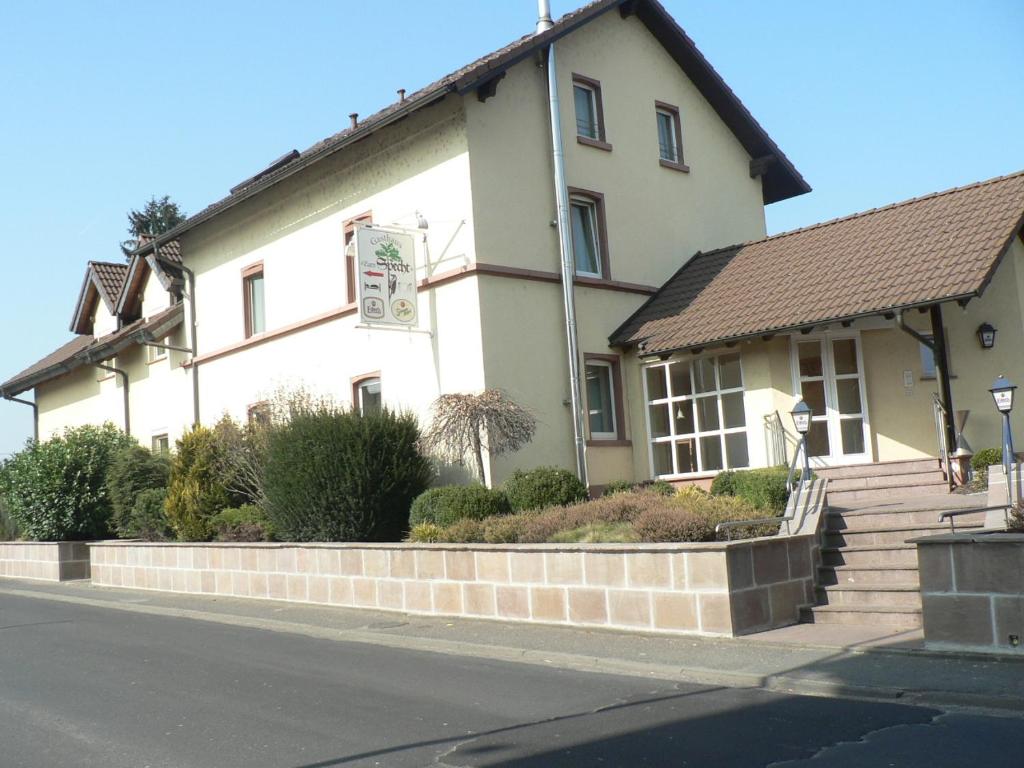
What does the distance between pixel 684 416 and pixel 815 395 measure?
2.55m

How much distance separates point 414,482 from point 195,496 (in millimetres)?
5115

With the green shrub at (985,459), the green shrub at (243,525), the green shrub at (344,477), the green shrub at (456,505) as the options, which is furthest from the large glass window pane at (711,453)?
the green shrub at (243,525)

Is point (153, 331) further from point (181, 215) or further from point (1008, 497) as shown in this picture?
point (181, 215)

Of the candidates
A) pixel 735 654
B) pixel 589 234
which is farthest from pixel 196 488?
pixel 735 654

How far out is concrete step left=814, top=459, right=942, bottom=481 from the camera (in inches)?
634

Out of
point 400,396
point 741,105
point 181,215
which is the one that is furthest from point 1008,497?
point 181,215

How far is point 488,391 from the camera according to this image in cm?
1722

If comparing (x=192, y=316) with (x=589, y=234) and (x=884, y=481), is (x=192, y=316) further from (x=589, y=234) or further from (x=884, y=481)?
(x=884, y=481)

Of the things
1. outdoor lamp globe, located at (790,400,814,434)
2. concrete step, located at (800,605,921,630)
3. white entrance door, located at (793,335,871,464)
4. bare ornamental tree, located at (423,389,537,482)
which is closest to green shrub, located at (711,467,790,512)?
outdoor lamp globe, located at (790,400,814,434)

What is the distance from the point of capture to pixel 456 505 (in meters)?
15.4

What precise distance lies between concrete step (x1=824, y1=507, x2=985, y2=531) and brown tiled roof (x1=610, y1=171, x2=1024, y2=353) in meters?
3.49

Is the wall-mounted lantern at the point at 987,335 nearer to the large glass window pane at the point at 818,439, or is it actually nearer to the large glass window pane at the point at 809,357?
the large glass window pane at the point at 809,357

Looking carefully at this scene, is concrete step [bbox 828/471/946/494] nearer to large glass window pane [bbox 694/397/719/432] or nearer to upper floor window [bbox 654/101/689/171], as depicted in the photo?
large glass window pane [bbox 694/397/719/432]

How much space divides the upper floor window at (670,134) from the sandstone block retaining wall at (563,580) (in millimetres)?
11367
